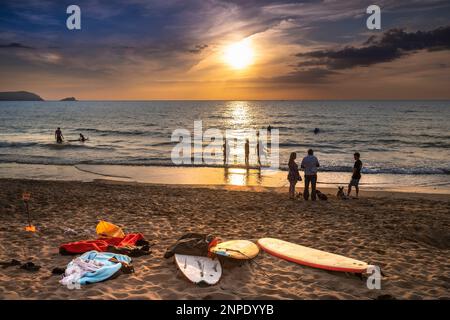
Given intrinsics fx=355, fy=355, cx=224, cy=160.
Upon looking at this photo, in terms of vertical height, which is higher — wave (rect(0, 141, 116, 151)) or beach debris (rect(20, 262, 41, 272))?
wave (rect(0, 141, 116, 151))

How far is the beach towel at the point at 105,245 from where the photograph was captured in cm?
797

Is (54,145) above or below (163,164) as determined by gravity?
above

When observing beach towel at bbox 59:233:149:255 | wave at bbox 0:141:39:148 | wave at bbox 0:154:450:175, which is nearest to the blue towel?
beach towel at bbox 59:233:149:255

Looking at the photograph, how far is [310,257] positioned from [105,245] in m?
4.65

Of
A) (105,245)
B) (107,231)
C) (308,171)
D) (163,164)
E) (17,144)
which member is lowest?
(105,245)

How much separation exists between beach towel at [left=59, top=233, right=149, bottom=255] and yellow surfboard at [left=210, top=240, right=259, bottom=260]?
184cm

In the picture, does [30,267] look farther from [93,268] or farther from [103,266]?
[103,266]

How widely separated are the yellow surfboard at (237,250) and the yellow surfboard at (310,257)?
438mm

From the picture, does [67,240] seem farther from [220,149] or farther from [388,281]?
[220,149]

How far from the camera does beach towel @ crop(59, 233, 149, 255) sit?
7969mm

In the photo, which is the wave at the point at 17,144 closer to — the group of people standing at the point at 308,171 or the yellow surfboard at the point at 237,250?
the group of people standing at the point at 308,171

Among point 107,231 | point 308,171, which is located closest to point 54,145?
point 308,171

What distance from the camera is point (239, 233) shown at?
9.98 meters

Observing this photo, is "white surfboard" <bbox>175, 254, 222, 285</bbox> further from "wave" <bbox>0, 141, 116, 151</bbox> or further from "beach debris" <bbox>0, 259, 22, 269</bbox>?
"wave" <bbox>0, 141, 116, 151</bbox>
